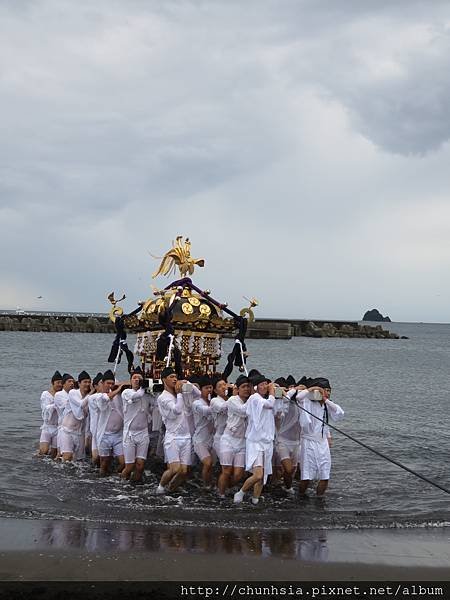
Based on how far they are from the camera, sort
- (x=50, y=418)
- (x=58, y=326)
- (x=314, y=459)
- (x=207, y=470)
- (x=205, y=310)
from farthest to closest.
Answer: (x=58, y=326) < (x=50, y=418) < (x=205, y=310) < (x=207, y=470) < (x=314, y=459)

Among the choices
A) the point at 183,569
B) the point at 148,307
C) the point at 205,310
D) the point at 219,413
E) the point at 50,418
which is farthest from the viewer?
the point at 148,307

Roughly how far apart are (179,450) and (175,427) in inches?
13.6

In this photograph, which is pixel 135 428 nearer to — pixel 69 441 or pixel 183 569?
pixel 69 441

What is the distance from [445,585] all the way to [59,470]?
7603mm

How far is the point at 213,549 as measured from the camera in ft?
26.3

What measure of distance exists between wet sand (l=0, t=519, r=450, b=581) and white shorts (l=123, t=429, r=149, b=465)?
1.91m

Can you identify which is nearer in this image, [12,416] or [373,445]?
[373,445]

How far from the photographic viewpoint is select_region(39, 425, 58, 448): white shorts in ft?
42.6

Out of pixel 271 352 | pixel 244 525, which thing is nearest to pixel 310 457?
pixel 244 525

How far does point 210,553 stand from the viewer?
7.79m

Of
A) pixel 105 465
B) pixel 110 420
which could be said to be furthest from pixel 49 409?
pixel 110 420

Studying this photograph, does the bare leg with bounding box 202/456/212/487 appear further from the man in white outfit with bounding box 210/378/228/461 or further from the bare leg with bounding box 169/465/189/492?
the bare leg with bounding box 169/465/189/492

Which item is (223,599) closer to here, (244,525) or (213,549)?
(213,549)

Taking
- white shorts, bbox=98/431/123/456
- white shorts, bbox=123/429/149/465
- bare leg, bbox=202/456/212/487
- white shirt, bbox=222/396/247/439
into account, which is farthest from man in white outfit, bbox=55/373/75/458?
white shirt, bbox=222/396/247/439
